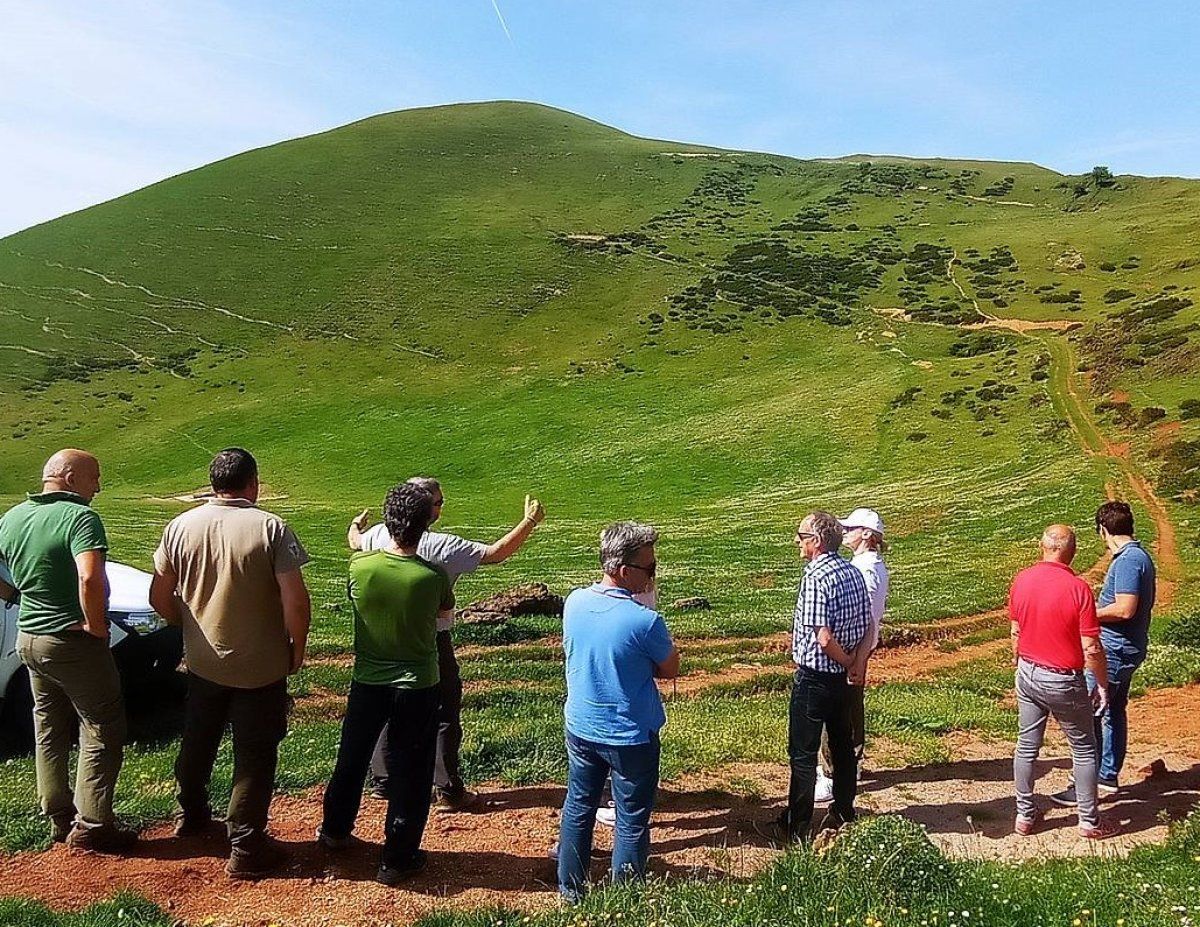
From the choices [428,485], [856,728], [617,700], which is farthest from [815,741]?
[428,485]

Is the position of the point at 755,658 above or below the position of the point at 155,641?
below

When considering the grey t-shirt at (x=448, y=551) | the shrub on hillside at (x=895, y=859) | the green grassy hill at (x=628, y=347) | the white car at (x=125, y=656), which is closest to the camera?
the shrub on hillside at (x=895, y=859)

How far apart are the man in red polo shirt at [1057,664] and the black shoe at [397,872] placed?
4.78m

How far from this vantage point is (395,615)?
5656 mm

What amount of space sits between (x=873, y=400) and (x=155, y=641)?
162 feet

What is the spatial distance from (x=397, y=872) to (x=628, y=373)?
62736 millimetres

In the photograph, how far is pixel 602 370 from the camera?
68.9 m

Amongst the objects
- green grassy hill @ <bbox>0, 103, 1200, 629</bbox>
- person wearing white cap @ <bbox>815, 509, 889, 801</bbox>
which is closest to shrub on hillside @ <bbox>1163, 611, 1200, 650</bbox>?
green grassy hill @ <bbox>0, 103, 1200, 629</bbox>

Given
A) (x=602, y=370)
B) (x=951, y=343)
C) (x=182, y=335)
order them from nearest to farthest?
1. (x=951, y=343)
2. (x=602, y=370)
3. (x=182, y=335)

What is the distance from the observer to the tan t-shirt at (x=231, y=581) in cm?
567

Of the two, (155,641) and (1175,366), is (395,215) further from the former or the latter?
(155,641)

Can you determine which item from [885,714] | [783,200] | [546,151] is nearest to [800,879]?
[885,714]

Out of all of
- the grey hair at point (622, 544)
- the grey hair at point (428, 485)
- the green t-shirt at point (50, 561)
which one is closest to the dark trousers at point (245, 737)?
the green t-shirt at point (50, 561)

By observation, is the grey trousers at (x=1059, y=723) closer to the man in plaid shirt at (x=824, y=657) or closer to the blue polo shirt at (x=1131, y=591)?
the blue polo shirt at (x=1131, y=591)
